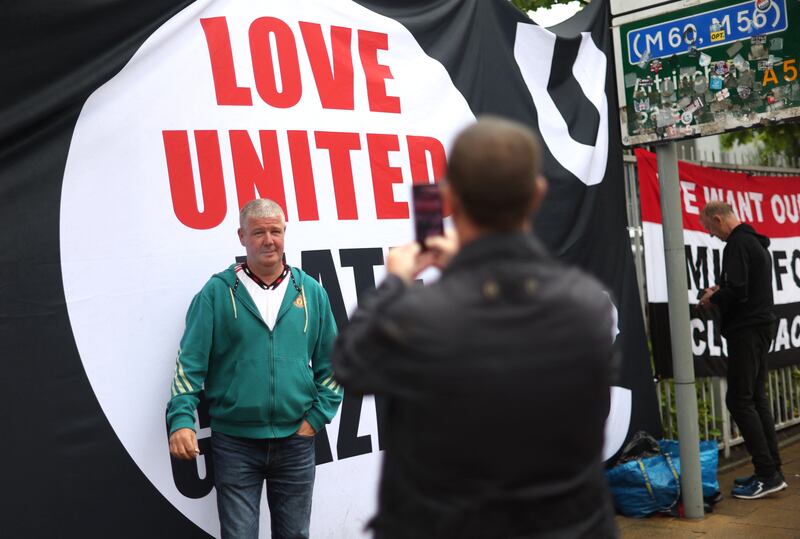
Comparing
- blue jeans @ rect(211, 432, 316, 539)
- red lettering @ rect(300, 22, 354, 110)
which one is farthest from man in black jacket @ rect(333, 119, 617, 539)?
red lettering @ rect(300, 22, 354, 110)

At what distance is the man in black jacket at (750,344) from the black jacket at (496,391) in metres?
5.06

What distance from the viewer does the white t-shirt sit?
3934mm

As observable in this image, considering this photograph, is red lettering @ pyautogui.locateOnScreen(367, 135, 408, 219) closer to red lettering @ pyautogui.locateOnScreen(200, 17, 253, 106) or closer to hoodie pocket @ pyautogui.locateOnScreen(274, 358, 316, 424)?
red lettering @ pyautogui.locateOnScreen(200, 17, 253, 106)

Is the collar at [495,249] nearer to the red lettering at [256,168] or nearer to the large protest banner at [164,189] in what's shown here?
the large protest banner at [164,189]

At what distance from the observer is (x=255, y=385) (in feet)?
12.6

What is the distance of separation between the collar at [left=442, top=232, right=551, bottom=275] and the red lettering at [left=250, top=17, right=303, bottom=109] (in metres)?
2.95

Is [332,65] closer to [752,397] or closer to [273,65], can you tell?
[273,65]

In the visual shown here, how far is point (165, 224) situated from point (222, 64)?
885mm

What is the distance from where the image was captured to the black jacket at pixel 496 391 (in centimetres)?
176

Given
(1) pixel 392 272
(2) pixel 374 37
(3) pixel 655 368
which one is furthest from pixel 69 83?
(3) pixel 655 368

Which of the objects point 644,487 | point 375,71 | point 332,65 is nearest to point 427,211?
point 332,65

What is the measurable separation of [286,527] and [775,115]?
395 cm

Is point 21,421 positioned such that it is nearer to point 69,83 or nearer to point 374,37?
point 69,83

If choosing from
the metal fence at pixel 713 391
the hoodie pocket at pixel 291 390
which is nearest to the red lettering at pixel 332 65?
the hoodie pocket at pixel 291 390
